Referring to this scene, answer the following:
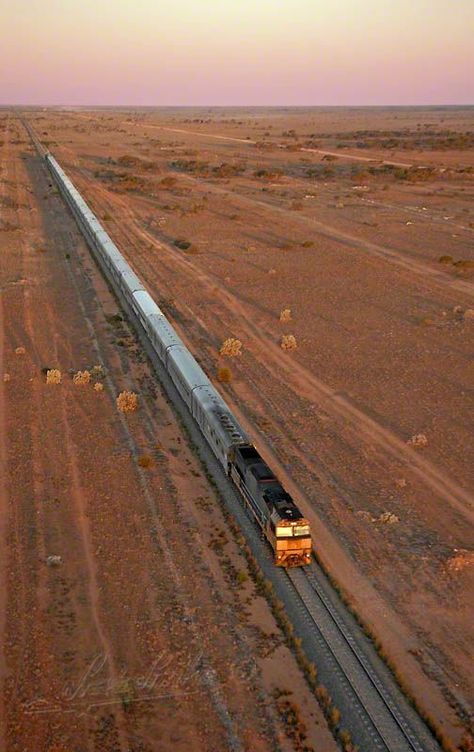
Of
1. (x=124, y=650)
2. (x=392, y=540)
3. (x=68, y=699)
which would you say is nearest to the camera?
(x=68, y=699)

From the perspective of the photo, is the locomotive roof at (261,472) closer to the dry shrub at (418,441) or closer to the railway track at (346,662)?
the railway track at (346,662)

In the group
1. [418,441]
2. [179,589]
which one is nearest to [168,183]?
[418,441]

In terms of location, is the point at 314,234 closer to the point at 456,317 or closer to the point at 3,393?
the point at 456,317

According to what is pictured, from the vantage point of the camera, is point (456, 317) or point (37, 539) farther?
point (456, 317)

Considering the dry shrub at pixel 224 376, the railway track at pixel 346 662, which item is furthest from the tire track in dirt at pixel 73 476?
the dry shrub at pixel 224 376

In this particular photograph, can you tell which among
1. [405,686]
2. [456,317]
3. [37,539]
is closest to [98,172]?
[456,317]
